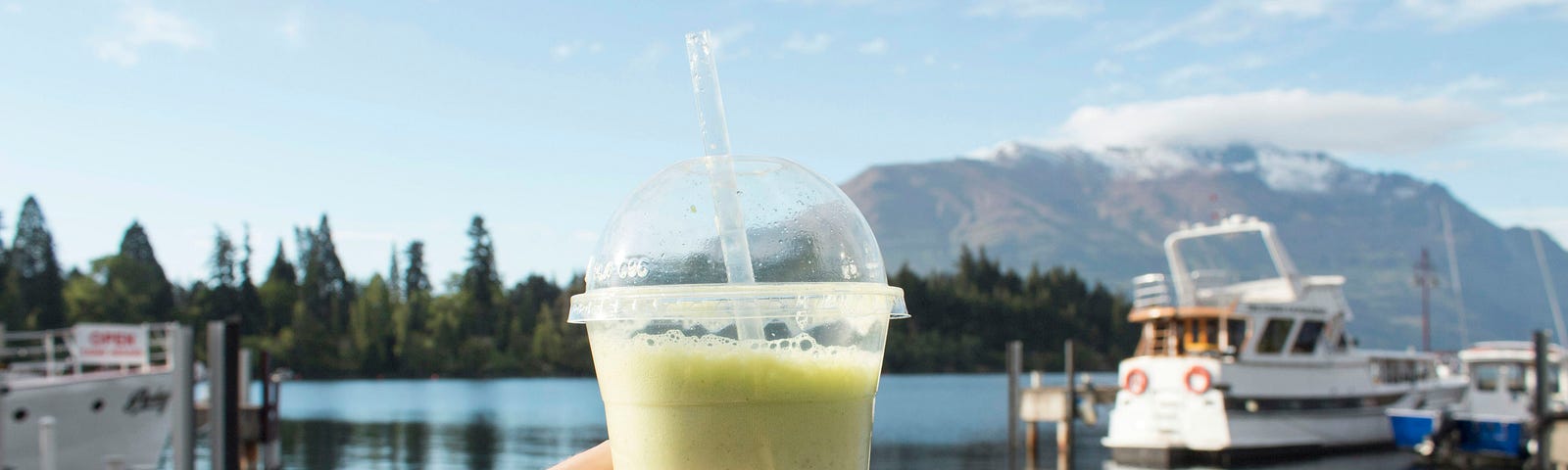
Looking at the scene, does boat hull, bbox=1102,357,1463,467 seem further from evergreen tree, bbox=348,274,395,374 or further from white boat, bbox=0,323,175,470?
evergreen tree, bbox=348,274,395,374

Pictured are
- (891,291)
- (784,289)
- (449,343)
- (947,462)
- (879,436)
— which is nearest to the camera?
(784,289)

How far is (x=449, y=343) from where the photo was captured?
10938cm

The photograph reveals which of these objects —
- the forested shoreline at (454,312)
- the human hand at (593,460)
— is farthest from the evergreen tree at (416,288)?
the human hand at (593,460)

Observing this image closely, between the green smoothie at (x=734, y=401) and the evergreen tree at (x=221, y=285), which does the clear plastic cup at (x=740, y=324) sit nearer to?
the green smoothie at (x=734, y=401)

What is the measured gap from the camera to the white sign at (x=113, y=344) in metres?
19.4

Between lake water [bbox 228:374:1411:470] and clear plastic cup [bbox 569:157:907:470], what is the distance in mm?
24677

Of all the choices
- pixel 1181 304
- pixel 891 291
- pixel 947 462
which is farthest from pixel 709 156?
pixel 947 462

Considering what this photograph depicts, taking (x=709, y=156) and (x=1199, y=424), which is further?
(x=1199, y=424)

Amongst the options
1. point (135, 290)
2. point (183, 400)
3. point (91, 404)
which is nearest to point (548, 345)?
point (135, 290)

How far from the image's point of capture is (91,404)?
19.9 metres

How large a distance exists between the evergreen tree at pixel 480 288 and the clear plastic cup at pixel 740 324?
113 metres

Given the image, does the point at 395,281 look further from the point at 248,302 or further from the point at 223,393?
the point at 223,393

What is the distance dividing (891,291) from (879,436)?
137 feet

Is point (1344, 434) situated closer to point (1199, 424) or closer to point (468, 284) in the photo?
point (1199, 424)
